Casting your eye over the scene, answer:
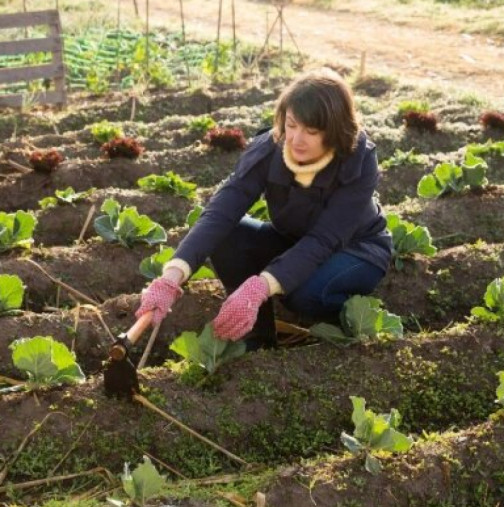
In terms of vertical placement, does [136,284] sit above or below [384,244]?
below

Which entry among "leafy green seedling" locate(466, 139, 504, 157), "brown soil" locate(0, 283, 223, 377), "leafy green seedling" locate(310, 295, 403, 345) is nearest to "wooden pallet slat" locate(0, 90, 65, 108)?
"leafy green seedling" locate(466, 139, 504, 157)

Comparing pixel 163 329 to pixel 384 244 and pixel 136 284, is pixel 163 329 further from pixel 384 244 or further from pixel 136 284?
pixel 384 244

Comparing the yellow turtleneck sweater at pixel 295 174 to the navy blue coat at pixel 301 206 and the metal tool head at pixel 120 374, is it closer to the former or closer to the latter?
Result: the navy blue coat at pixel 301 206

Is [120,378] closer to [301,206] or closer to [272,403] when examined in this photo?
[272,403]

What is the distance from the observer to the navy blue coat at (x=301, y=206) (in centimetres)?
411

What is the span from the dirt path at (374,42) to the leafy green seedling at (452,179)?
4580 mm

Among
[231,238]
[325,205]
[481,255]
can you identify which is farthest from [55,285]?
[481,255]

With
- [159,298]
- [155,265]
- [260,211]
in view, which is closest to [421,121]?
[260,211]

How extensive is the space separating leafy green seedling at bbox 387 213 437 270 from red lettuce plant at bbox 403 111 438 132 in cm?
323

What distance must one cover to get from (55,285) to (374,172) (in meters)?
1.84

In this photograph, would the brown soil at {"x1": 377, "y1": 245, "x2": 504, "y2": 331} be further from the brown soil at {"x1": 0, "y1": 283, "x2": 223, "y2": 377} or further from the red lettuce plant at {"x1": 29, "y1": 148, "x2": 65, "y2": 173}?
the red lettuce plant at {"x1": 29, "y1": 148, "x2": 65, "y2": 173}

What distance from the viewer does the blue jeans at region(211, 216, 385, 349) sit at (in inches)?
174

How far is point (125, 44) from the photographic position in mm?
12539

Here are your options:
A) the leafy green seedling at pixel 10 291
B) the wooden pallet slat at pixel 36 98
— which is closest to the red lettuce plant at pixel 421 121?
the wooden pallet slat at pixel 36 98
